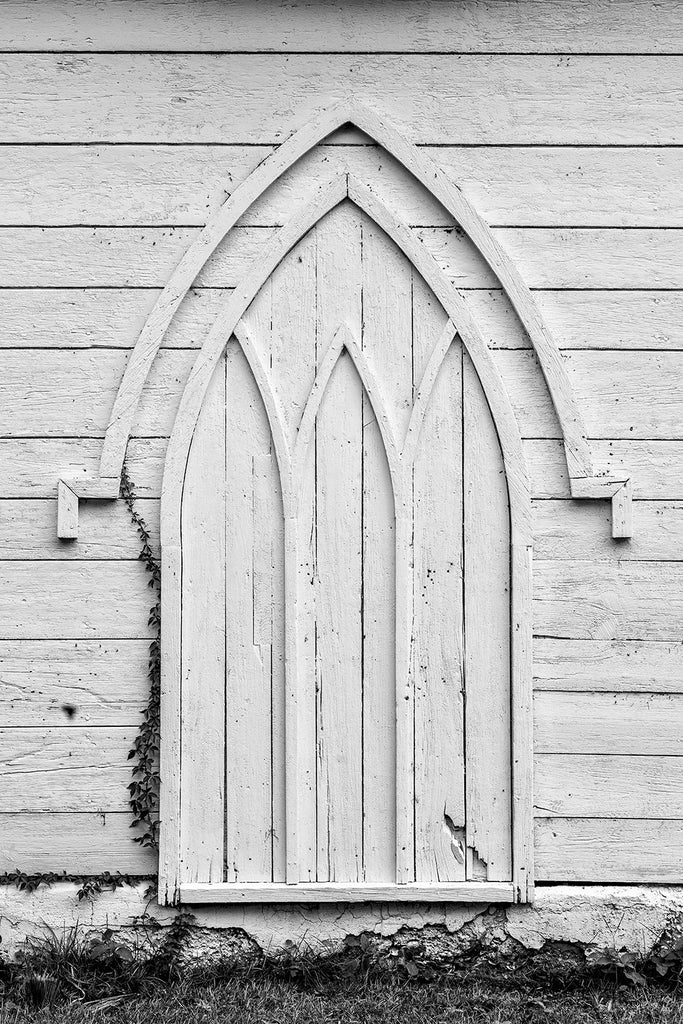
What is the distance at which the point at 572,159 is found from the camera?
9.23 feet

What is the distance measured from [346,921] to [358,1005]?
0.82ft

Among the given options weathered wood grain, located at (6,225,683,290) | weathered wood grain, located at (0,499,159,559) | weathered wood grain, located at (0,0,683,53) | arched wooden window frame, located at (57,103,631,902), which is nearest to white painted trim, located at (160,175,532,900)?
arched wooden window frame, located at (57,103,631,902)

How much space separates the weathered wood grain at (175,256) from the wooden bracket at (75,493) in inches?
25.9

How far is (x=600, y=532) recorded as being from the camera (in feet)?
9.28

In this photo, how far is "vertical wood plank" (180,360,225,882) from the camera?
9.20ft

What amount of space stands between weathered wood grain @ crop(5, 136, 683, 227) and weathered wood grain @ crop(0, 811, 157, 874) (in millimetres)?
1982

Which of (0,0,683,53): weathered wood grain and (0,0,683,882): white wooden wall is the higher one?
(0,0,683,53): weathered wood grain

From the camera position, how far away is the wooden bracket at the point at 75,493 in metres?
2.79

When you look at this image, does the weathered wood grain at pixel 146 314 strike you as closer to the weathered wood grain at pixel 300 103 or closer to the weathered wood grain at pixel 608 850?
the weathered wood grain at pixel 300 103

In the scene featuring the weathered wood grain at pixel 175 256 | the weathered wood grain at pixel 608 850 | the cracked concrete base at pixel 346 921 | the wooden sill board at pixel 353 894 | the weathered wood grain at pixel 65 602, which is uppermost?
the weathered wood grain at pixel 175 256

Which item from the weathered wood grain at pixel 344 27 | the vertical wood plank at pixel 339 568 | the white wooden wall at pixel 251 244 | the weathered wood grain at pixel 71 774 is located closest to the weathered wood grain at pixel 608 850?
the white wooden wall at pixel 251 244

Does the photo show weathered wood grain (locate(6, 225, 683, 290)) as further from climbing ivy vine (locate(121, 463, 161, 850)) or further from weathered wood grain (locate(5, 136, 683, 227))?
climbing ivy vine (locate(121, 463, 161, 850))

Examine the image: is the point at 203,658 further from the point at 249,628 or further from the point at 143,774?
the point at 143,774

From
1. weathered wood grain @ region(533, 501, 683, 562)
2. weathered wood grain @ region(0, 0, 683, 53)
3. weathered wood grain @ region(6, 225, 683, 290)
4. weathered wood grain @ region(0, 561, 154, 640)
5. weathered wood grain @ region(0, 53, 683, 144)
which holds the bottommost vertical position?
weathered wood grain @ region(0, 561, 154, 640)
